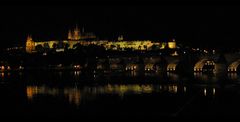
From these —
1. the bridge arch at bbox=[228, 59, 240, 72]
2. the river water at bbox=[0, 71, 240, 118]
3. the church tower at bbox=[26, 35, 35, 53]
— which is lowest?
the river water at bbox=[0, 71, 240, 118]

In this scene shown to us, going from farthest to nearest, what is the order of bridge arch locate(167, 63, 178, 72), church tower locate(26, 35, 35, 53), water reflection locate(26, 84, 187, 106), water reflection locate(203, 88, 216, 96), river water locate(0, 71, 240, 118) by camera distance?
1. church tower locate(26, 35, 35, 53)
2. bridge arch locate(167, 63, 178, 72)
3. water reflection locate(26, 84, 187, 106)
4. water reflection locate(203, 88, 216, 96)
5. river water locate(0, 71, 240, 118)

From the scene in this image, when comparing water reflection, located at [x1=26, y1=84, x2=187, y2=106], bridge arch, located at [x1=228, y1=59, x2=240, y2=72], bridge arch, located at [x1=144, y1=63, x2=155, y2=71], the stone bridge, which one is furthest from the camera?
bridge arch, located at [x1=144, y1=63, x2=155, y2=71]

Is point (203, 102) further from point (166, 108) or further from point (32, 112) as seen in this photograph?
point (32, 112)

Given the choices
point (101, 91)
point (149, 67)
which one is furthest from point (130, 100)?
point (149, 67)

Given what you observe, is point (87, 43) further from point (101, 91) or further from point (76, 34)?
point (101, 91)

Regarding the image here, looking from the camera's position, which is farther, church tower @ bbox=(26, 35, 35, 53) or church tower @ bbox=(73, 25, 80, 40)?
church tower @ bbox=(73, 25, 80, 40)

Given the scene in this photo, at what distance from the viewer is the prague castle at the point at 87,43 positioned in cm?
7294

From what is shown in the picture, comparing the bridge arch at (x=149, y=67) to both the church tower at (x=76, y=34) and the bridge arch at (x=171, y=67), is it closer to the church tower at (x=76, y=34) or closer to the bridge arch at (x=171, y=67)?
the bridge arch at (x=171, y=67)

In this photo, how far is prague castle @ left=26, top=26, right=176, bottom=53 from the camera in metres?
72.9

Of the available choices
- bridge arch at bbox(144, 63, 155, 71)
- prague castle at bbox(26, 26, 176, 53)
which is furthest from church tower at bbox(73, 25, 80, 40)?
bridge arch at bbox(144, 63, 155, 71)

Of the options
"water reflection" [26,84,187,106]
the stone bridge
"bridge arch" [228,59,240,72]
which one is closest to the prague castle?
the stone bridge

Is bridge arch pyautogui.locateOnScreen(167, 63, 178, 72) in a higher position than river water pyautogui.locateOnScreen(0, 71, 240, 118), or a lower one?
higher

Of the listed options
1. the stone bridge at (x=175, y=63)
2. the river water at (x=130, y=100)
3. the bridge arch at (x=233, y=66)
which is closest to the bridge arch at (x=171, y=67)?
the stone bridge at (x=175, y=63)

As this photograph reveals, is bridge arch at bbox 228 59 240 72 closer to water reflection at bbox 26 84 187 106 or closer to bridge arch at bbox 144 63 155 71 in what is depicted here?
bridge arch at bbox 144 63 155 71
